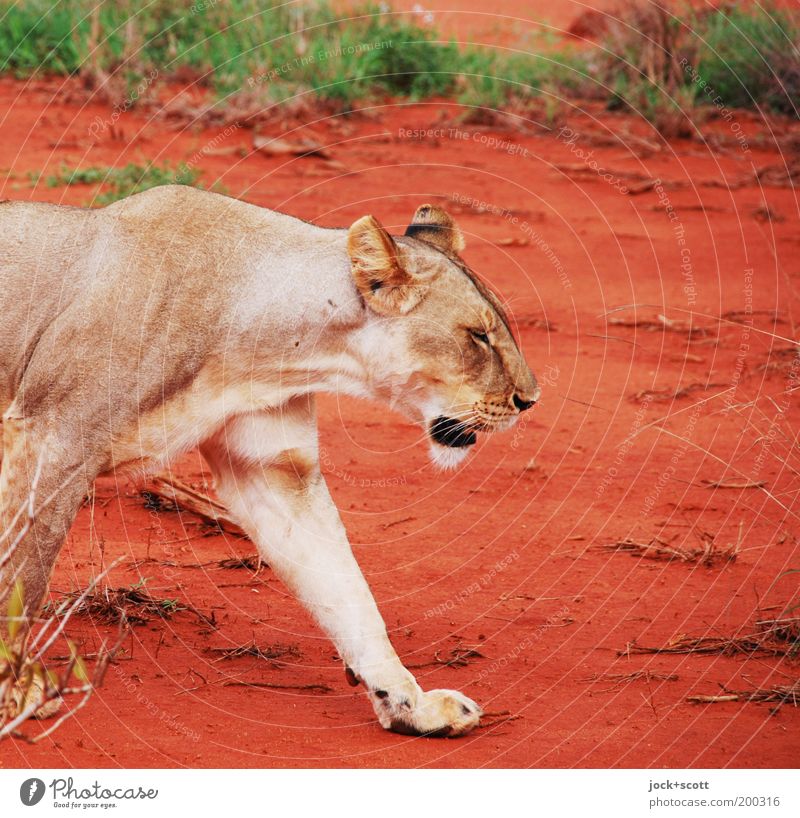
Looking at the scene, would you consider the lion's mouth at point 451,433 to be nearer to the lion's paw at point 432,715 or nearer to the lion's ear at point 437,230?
the lion's ear at point 437,230

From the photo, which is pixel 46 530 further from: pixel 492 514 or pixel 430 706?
pixel 492 514

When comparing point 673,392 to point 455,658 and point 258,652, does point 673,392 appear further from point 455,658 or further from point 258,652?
point 258,652

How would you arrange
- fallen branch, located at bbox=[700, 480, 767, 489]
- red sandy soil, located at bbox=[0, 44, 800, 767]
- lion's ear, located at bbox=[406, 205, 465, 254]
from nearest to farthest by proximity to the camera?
red sandy soil, located at bbox=[0, 44, 800, 767] → lion's ear, located at bbox=[406, 205, 465, 254] → fallen branch, located at bbox=[700, 480, 767, 489]

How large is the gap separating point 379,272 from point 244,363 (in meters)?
0.70

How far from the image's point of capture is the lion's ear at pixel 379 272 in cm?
606

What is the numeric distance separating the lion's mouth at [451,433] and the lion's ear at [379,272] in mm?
559

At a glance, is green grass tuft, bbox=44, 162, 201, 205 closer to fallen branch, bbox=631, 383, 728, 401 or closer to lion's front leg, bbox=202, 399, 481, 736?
fallen branch, bbox=631, 383, 728, 401

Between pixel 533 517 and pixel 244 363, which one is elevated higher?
pixel 244 363

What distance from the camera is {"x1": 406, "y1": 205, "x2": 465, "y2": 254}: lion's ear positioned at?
22.0 ft

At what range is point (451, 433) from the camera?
652 centimetres

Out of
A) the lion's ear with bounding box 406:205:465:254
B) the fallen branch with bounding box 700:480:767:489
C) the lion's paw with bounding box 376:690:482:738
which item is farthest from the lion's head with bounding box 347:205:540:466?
the fallen branch with bounding box 700:480:767:489

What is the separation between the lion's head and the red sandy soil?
1.33 meters

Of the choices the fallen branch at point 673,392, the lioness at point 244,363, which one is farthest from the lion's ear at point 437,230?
the fallen branch at point 673,392

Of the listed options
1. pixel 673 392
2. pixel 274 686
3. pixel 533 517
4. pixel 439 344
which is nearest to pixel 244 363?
pixel 439 344
